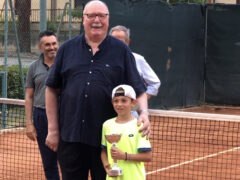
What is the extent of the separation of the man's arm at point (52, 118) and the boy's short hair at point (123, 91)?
51cm

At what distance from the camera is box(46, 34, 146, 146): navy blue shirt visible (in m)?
4.06

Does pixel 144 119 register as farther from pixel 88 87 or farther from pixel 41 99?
pixel 41 99

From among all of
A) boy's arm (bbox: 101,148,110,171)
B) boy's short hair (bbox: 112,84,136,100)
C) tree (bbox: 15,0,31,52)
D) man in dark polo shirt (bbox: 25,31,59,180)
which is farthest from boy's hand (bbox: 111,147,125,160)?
tree (bbox: 15,0,31,52)

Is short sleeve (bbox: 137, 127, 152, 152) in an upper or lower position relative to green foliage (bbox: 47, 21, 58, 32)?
lower

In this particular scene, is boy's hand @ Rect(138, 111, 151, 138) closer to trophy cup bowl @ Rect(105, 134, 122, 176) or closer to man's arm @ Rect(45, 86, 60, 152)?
trophy cup bowl @ Rect(105, 134, 122, 176)

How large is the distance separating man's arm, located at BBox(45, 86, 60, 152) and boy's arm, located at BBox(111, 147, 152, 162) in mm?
469

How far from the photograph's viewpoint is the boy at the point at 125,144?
4.02 meters

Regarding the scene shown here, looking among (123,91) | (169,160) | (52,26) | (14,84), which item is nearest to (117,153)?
(123,91)

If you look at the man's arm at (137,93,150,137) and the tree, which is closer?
the man's arm at (137,93,150,137)

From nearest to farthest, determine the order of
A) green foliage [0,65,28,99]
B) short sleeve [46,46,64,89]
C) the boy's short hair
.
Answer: the boy's short hair → short sleeve [46,46,64,89] → green foliage [0,65,28,99]

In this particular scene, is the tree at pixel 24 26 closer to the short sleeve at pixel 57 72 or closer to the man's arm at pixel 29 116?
the man's arm at pixel 29 116

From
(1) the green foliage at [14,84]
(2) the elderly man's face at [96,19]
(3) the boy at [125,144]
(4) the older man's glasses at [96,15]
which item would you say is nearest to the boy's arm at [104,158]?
(3) the boy at [125,144]

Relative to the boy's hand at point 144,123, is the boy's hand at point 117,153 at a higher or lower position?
lower

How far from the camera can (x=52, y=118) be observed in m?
4.25
